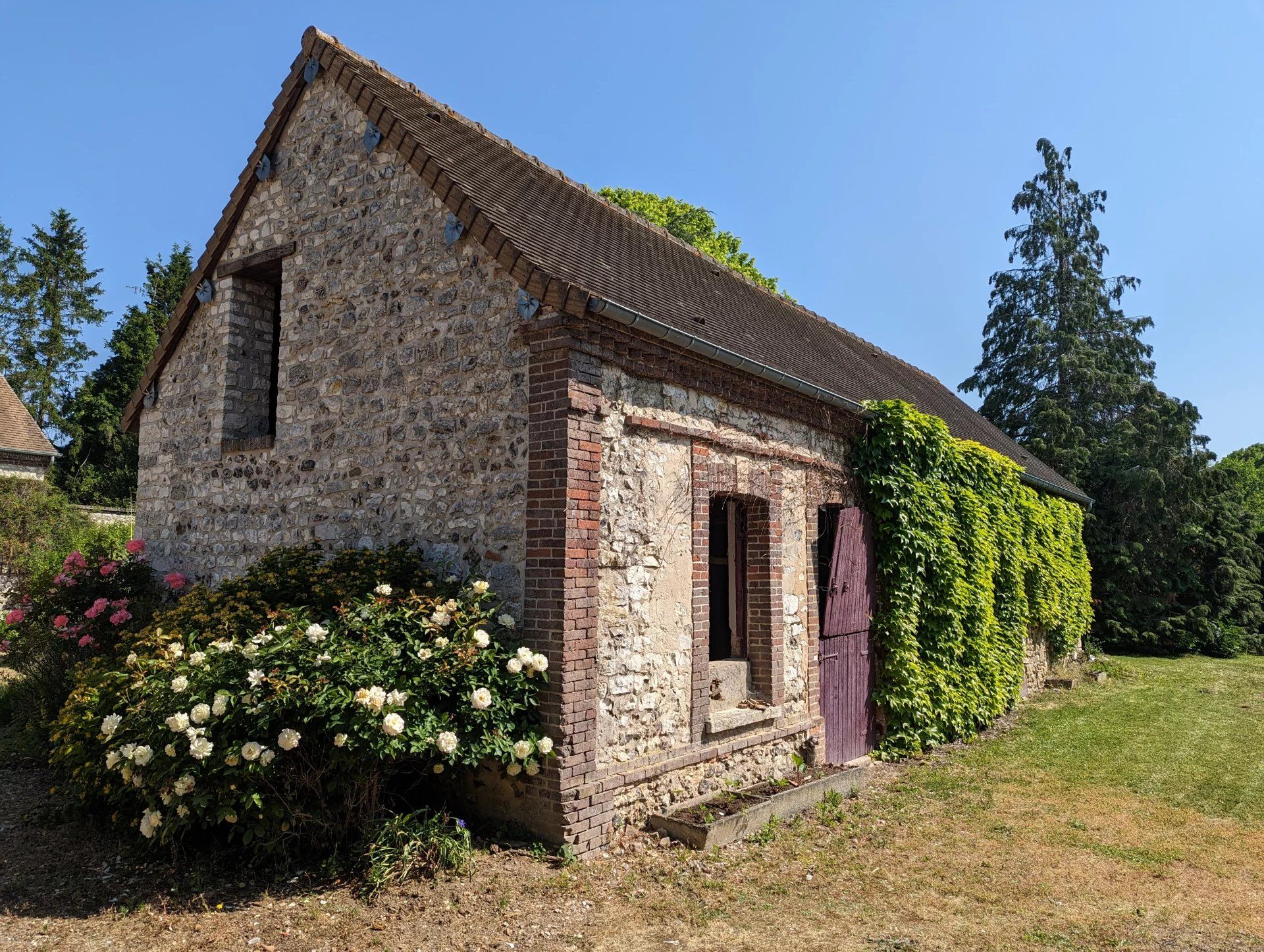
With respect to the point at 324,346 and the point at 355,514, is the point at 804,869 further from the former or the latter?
the point at 324,346

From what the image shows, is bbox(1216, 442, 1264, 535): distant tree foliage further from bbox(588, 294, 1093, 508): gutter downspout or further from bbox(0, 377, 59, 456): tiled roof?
bbox(0, 377, 59, 456): tiled roof

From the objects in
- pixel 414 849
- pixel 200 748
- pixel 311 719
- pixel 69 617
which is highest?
pixel 69 617

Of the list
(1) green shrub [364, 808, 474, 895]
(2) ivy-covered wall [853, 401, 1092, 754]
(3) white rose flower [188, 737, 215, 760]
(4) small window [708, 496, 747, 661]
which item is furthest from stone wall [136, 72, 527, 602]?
(2) ivy-covered wall [853, 401, 1092, 754]

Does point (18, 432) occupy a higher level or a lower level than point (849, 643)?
higher

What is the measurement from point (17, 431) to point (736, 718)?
23561mm

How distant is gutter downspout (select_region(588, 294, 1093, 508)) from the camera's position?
5863 mm

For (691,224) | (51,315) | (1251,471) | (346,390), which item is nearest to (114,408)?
(51,315)

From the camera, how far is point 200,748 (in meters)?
4.79

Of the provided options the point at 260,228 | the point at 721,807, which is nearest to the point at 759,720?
the point at 721,807

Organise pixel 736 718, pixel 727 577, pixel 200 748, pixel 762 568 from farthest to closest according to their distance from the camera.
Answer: pixel 727 577 → pixel 762 568 → pixel 736 718 → pixel 200 748

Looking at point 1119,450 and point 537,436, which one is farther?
point 1119,450

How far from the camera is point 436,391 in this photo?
6762 mm

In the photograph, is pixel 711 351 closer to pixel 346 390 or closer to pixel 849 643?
pixel 346 390

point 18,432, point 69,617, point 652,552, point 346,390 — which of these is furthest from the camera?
point 18,432
